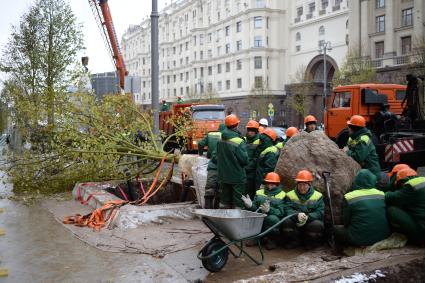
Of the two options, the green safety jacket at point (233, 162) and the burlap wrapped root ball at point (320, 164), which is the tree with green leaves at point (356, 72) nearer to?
the burlap wrapped root ball at point (320, 164)

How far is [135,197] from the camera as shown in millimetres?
11188

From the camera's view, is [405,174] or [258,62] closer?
[405,174]

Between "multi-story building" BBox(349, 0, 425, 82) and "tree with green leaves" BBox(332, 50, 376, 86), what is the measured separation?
6.13 feet

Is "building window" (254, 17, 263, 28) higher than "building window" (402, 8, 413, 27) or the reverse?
higher

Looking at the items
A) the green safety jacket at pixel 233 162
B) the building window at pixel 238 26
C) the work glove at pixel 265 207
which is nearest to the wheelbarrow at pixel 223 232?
the work glove at pixel 265 207

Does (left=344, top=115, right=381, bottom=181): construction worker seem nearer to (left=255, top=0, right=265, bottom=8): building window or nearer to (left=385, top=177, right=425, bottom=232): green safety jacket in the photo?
(left=385, top=177, right=425, bottom=232): green safety jacket

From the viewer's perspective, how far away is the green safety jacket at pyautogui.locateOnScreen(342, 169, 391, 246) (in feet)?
18.8

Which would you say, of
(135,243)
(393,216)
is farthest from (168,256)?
(393,216)

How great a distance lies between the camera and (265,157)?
7895 millimetres

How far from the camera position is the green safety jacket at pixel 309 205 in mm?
6355

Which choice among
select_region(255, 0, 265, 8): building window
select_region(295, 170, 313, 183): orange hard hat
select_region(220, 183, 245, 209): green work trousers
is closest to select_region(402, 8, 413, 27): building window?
select_region(255, 0, 265, 8): building window

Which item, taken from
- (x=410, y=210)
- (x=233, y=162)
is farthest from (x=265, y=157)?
(x=410, y=210)

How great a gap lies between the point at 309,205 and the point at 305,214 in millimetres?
178

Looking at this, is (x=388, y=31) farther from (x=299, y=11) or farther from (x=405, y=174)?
(x=405, y=174)
